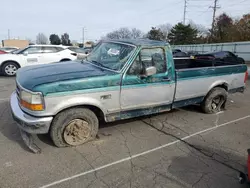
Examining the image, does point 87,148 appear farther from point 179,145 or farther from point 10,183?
point 179,145

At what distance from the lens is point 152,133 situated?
13.6 feet

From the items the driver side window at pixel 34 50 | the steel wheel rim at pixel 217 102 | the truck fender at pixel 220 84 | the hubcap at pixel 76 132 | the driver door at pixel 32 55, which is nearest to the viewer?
the hubcap at pixel 76 132

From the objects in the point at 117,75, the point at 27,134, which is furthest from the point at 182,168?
the point at 27,134

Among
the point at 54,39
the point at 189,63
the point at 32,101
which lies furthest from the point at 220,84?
the point at 54,39

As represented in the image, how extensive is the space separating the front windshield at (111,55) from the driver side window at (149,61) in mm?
198

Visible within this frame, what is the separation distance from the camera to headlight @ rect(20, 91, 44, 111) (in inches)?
119

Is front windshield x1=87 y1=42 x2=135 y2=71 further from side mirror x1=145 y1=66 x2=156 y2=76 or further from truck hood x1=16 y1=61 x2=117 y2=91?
side mirror x1=145 y1=66 x2=156 y2=76

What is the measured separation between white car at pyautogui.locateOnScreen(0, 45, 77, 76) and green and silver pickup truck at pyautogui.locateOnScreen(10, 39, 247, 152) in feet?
22.7

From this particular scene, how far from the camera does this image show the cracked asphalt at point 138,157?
2748mm

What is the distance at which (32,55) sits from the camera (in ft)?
34.3

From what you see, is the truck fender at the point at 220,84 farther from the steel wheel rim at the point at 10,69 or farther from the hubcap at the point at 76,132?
the steel wheel rim at the point at 10,69

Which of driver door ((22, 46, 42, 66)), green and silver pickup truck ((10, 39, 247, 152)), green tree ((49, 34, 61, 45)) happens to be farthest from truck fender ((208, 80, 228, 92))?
green tree ((49, 34, 61, 45))

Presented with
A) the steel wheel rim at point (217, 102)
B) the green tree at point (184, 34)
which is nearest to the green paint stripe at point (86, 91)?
the steel wheel rim at point (217, 102)

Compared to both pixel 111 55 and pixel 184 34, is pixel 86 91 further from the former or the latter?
pixel 184 34
